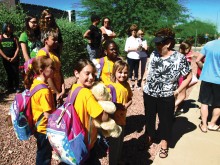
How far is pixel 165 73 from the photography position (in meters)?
3.59

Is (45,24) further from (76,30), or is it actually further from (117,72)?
(76,30)

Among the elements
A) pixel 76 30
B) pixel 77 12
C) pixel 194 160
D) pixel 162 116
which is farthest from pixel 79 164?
pixel 77 12

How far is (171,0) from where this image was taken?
67.0 ft

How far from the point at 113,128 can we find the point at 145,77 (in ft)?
6.31

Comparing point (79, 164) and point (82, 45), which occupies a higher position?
point (82, 45)

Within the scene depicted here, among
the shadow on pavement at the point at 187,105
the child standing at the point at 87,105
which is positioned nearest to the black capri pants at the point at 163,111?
the child standing at the point at 87,105

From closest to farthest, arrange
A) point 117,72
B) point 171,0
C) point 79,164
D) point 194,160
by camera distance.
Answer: point 79,164 < point 117,72 < point 194,160 < point 171,0

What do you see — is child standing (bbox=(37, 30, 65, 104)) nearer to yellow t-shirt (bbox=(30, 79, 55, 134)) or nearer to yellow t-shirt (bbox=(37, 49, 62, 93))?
yellow t-shirt (bbox=(37, 49, 62, 93))

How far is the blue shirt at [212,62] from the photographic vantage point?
4441 millimetres

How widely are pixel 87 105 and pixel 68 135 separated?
12.2 inches

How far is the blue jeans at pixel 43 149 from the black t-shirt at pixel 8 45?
450 cm

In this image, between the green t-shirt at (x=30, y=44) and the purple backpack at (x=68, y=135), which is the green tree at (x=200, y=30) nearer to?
→ the green t-shirt at (x=30, y=44)

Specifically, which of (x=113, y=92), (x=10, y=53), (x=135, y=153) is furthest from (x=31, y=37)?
(x=135, y=153)

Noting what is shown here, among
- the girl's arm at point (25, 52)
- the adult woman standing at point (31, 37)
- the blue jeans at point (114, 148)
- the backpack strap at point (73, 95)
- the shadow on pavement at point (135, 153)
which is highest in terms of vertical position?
the adult woman standing at point (31, 37)
